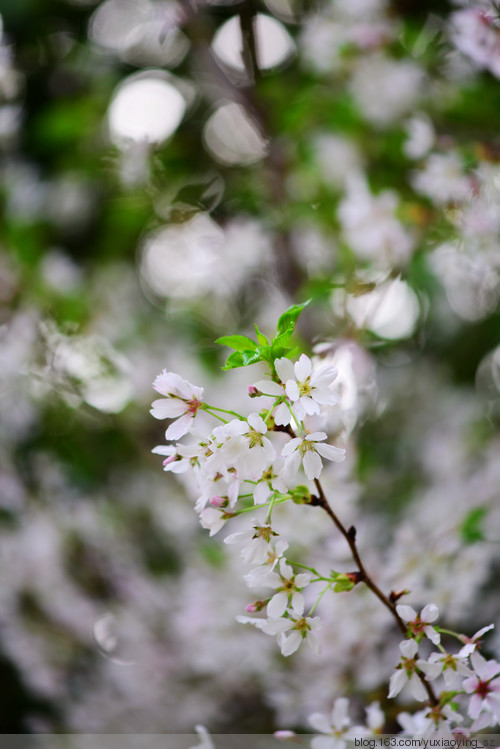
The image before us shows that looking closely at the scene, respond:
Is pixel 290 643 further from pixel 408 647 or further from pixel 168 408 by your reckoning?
pixel 168 408

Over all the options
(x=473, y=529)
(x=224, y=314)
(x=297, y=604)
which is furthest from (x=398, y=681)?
(x=224, y=314)

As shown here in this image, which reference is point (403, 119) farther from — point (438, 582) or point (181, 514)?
point (181, 514)

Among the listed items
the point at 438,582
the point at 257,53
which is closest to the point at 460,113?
the point at 257,53

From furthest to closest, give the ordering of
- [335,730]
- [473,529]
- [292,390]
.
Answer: [473,529]
[335,730]
[292,390]

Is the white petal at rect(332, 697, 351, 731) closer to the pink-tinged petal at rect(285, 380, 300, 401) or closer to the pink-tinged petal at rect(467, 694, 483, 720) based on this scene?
the pink-tinged petal at rect(467, 694, 483, 720)

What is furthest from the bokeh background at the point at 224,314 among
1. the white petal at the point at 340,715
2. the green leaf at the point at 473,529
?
the white petal at the point at 340,715

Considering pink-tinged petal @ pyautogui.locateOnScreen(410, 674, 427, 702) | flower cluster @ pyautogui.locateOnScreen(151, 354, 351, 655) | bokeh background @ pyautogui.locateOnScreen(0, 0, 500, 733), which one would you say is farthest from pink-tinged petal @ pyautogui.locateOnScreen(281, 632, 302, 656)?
bokeh background @ pyautogui.locateOnScreen(0, 0, 500, 733)
